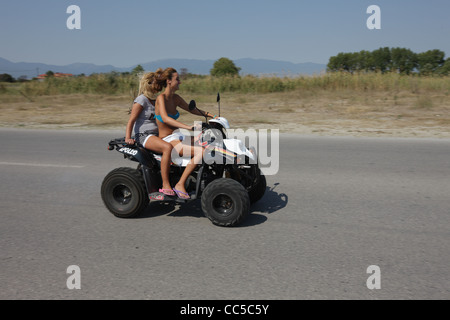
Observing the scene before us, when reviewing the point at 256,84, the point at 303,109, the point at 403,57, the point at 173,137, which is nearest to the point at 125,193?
the point at 173,137

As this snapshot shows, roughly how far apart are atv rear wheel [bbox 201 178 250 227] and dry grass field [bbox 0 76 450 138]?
8.11m

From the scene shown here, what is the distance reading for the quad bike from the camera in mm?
4547

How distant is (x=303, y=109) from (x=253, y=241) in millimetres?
14218

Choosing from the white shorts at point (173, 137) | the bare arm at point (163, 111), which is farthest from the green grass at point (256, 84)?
the bare arm at point (163, 111)

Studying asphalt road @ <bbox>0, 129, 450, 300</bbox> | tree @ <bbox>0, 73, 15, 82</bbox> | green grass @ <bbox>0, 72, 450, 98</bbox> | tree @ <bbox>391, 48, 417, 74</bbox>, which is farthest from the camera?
tree @ <bbox>391, 48, 417, 74</bbox>

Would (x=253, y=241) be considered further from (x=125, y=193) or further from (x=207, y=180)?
(x=125, y=193)

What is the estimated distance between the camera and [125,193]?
509 cm

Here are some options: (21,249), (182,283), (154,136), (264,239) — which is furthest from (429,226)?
(21,249)

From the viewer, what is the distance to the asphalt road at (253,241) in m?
3.33

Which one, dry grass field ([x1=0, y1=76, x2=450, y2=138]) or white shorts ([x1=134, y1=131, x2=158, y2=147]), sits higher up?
dry grass field ([x1=0, y1=76, x2=450, y2=138])

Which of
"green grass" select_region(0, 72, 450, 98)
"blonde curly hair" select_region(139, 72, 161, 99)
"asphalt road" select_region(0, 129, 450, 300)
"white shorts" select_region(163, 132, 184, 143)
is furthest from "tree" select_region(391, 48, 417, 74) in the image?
"white shorts" select_region(163, 132, 184, 143)

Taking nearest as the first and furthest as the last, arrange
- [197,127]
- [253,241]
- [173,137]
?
[253,241] < [197,127] < [173,137]

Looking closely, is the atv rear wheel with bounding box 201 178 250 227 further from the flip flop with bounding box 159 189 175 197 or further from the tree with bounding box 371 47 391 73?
the tree with bounding box 371 47 391 73
